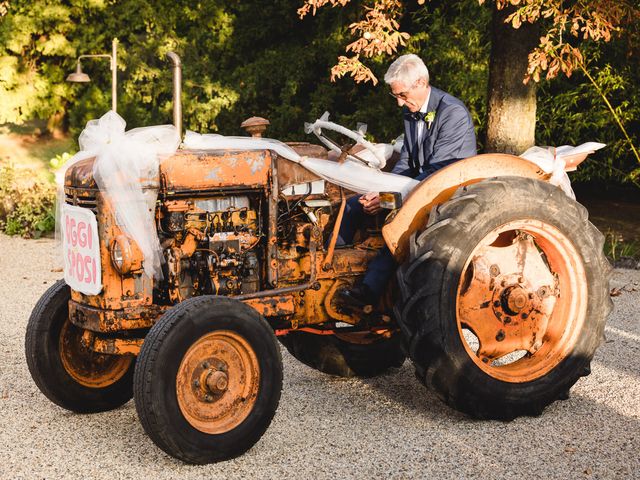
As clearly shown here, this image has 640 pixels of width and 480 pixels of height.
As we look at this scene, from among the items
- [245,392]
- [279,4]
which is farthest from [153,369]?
[279,4]

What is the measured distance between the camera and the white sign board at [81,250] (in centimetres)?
431

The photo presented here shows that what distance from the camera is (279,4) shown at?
1291cm

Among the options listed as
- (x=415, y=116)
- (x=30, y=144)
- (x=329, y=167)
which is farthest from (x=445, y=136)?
(x=30, y=144)

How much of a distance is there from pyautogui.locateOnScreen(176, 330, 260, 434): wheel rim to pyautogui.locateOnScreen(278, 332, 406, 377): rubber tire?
1.19 metres

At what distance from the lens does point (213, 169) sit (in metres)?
4.48

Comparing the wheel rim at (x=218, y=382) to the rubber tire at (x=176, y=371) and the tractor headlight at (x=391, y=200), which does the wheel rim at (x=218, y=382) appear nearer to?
the rubber tire at (x=176, y=371)

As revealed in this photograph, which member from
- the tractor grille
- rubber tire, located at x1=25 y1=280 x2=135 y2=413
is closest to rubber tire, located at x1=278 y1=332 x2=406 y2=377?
rubber tire, located at x1=25 y1=280 x2=135 y2=413

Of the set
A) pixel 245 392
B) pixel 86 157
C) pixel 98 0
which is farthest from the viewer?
pixel 98 0

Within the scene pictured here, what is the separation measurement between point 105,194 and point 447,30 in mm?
7581

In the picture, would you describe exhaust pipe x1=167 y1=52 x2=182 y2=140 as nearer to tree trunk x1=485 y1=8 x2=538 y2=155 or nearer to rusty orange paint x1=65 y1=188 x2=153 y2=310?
rusty orange paint x1=65 y1=188 x2=153 y2=310

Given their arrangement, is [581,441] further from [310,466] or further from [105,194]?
[105,194]

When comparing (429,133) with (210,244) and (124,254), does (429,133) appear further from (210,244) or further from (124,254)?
(124,254)

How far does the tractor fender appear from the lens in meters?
4.65

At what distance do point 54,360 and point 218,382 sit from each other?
105 cm
